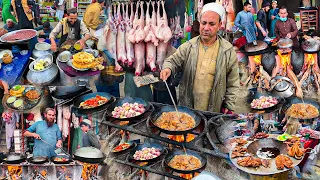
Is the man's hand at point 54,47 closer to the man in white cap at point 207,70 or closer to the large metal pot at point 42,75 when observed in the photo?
the large metal pot at point 42,75

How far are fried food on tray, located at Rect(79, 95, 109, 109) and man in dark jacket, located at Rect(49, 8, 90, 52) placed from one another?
18.6 inches

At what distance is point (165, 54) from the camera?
394 centimetres

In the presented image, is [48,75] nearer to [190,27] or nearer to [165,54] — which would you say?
[165,54]

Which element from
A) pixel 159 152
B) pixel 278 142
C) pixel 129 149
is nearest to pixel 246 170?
pixel 278 142

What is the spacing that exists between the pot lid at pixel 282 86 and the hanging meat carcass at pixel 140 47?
118 centimetres

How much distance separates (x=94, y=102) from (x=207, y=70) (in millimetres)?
1000

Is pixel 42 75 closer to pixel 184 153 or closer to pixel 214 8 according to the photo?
pixel 184 153

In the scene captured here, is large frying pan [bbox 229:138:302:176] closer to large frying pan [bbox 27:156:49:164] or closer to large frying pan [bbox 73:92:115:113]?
large frying pan [bbox 73:92:115:113]

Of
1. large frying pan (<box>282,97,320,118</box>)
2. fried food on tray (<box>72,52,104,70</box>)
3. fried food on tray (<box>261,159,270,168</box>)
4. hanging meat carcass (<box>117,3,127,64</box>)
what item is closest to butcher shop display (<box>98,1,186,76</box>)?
hanging meat carcass (<box>117,3,127,64</box>)

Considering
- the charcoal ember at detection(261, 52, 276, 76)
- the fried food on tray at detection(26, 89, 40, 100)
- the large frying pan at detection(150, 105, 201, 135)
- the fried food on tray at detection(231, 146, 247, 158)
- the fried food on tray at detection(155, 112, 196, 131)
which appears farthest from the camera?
the charcoal ember at detection(261, 52, 276, 76)

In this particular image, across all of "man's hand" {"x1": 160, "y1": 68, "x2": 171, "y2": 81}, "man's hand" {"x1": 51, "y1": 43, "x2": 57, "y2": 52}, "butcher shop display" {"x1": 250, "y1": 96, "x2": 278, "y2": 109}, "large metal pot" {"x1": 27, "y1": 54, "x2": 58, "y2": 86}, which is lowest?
"butcher shop display" {"x1": 250, "y1": 96, "x2": 278, "y2": 109}

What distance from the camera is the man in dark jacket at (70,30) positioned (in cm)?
384

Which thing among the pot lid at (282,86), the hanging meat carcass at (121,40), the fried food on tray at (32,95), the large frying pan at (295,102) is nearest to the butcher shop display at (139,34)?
the hanging meat carcass at (121,40)

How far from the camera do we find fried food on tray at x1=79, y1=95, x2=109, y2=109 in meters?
3.82
